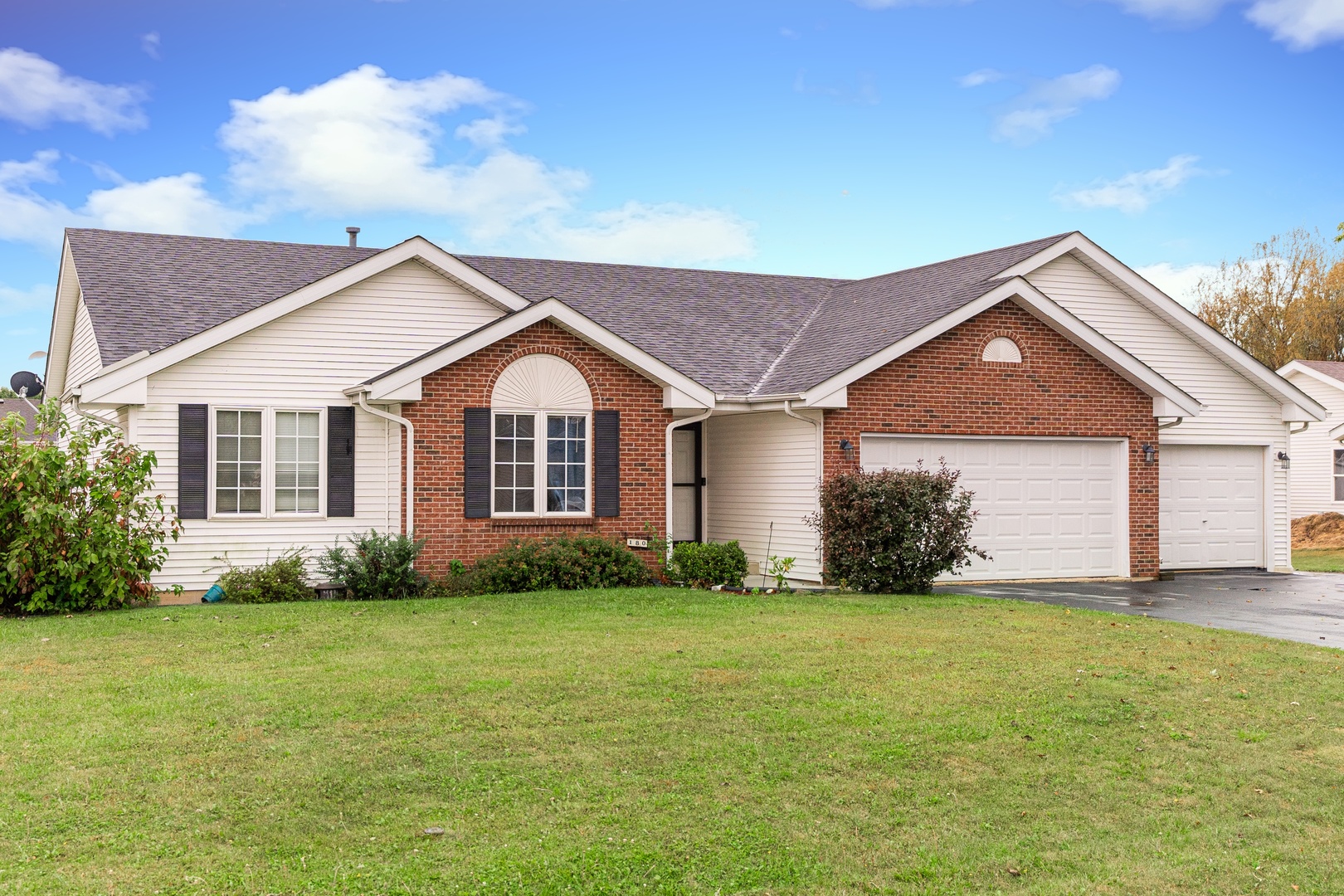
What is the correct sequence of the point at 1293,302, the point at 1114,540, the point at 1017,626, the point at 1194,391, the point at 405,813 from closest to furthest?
the point at 405,813
the point at 1017,626
the point at 1114,540
the point at 1194,391
the point at 1293,302

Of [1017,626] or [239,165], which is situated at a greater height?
[239,165]

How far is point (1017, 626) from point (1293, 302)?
142ft

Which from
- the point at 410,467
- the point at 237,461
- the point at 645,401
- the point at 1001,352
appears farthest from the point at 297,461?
the point at 1001,352

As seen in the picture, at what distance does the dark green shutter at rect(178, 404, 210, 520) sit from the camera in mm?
15523

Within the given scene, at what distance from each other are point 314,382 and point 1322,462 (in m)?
29.0

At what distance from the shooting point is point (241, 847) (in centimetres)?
582

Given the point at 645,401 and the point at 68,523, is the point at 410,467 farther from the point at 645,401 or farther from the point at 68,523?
the point at 68,523

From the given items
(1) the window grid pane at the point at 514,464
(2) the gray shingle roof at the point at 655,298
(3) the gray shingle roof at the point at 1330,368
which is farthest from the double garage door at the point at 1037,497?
(3) the gray shingle roof at the point at 1330,368

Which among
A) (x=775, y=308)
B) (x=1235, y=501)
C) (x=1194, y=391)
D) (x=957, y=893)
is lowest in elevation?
(x=957, y=893)

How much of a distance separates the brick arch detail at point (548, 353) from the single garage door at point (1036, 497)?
4.13 m

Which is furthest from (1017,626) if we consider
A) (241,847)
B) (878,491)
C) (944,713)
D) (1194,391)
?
(1194,391)

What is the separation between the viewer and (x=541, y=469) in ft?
54.7

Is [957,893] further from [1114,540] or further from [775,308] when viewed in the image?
[775,308]

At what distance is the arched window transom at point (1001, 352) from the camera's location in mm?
18469
